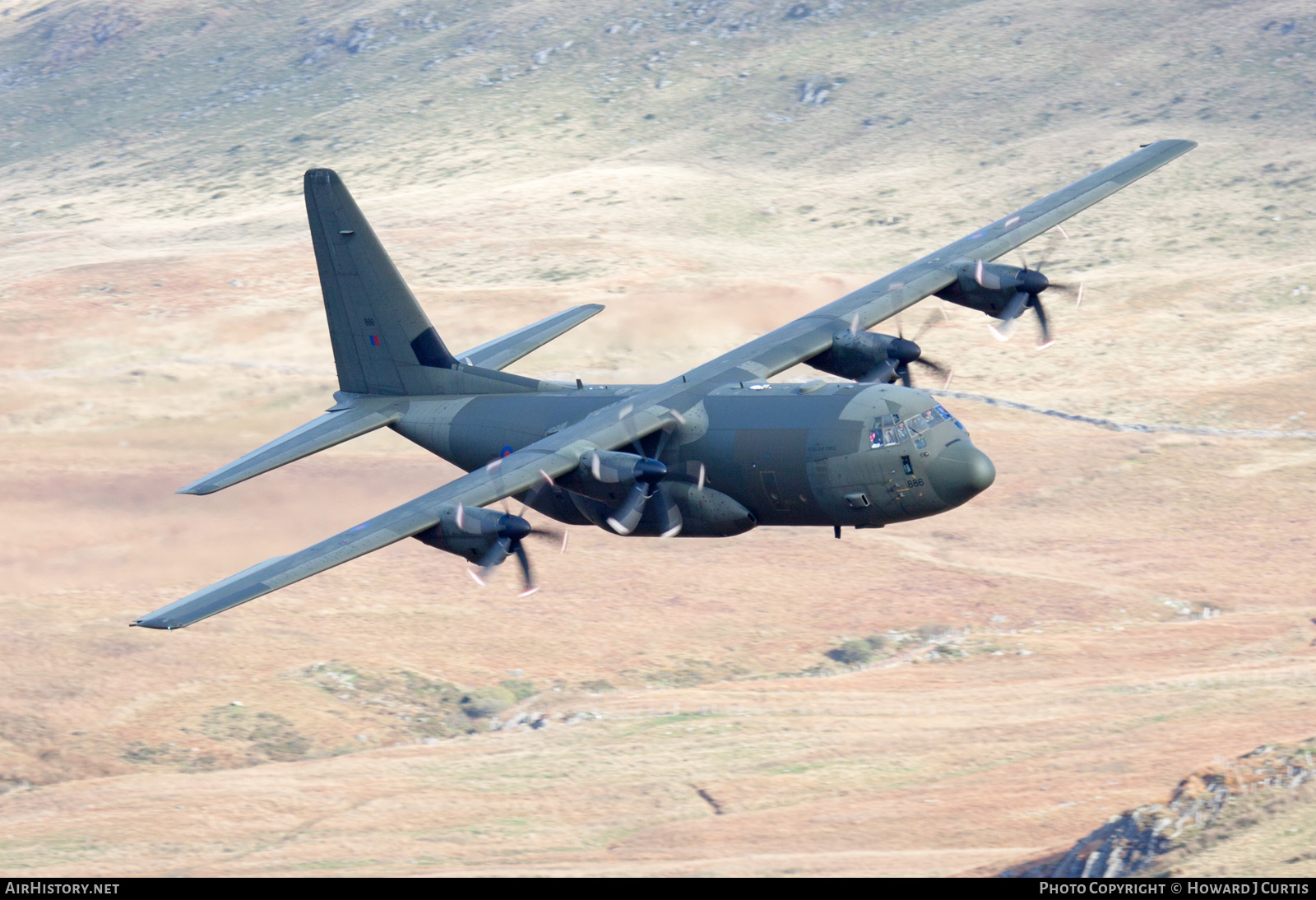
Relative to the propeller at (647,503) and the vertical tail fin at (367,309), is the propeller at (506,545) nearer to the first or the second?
the propeller at (647,503)

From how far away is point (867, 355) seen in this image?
44.6 meters

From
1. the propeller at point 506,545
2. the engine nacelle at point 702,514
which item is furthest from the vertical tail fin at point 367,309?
the propeller at point 506,545

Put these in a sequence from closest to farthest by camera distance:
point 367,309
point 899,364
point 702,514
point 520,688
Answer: point 702,514
point 899,364
point 367,309
point 520,688

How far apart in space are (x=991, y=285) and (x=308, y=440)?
2019 cm

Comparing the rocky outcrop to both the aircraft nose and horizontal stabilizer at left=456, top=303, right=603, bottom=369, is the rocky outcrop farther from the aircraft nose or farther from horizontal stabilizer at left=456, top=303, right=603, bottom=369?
horizontal stabilizer at left=456, top=303, right=603, bottom=369

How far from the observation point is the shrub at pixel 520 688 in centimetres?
6356

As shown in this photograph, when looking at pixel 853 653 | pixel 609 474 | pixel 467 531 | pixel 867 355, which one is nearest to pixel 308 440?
pixel 467 531

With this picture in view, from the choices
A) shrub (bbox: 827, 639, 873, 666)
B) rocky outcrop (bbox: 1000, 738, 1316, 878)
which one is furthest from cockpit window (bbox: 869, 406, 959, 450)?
shrub (bbox: 827, 639, 873, 666)

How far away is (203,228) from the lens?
12162 cm

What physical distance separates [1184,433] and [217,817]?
2050 inches

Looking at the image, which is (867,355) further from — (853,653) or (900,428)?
(853,653)

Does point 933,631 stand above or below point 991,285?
below

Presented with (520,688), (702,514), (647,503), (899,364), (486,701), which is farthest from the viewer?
(520,688)
